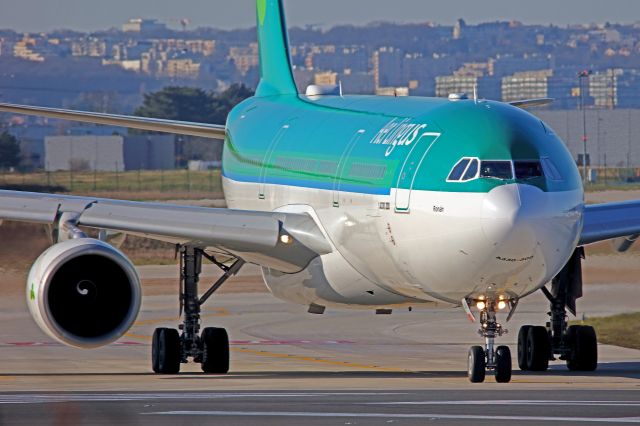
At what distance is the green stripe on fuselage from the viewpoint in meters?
20.6

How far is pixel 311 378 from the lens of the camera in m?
23.4

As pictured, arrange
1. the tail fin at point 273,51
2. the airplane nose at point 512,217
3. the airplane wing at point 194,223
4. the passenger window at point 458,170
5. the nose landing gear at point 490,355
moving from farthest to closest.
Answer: the tail fin at point 273,51
the airplane wing at point 194,223
the nose landing gear at point 490,355
the passenger window at point 458,170
the airplane nose at point 512,217

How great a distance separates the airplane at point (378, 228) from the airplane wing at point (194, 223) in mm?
21

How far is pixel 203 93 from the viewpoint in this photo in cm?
14438

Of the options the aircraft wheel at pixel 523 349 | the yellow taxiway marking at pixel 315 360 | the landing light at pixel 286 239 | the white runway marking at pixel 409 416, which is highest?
the landing light at pixel 286 239

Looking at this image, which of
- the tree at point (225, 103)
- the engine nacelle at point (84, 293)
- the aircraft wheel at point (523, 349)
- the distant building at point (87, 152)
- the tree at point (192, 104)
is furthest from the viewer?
the tree at point (192, 104)

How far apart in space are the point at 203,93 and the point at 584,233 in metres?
122

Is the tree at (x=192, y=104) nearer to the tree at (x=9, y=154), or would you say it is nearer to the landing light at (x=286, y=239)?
the tree at (x=9, y=154)

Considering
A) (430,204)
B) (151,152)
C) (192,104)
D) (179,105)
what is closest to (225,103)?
(192,104)

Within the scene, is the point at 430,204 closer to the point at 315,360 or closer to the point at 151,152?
the point at 315,360

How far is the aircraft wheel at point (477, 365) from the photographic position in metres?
21.3

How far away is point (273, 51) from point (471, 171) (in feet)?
46.9

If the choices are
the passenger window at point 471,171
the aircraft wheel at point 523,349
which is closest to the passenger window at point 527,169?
the passenger window at point 471,171

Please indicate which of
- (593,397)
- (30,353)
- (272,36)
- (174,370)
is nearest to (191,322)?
(174,370)
